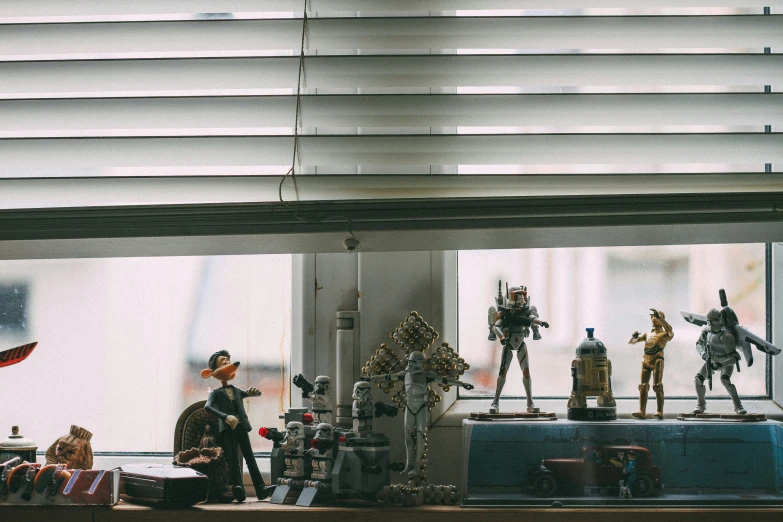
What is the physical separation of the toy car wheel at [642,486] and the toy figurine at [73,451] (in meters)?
0.75

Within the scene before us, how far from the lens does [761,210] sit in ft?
3.80

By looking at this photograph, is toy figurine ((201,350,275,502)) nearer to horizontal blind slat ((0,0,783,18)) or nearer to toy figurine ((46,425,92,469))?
toy figurine ((46,425,92,469))

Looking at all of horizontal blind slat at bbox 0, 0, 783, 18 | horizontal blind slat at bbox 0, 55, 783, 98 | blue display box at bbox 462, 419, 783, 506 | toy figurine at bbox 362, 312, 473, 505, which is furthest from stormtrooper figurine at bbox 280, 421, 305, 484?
horizontal blind slat at bbox 0, 0, 783, 18

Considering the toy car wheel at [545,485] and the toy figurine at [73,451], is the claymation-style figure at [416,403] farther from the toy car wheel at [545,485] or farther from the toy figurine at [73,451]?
the toy figurine at [73,451]

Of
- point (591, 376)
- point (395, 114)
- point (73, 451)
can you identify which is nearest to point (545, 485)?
point (591, 376)

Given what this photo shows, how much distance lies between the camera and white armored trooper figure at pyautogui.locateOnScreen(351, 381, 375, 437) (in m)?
1.16

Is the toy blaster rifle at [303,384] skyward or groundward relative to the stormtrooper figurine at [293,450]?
skyward

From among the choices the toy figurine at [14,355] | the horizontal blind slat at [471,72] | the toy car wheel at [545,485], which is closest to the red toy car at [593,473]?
the toy car wheel at [545,485]

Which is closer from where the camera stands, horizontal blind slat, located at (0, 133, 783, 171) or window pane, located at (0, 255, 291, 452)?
horizontal blind slat, located at (0, 133, 783, 171)

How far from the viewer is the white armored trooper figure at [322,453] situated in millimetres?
1124

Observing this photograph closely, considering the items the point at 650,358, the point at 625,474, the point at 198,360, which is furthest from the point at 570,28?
the point at 198,360

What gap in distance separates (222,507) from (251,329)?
0.32m

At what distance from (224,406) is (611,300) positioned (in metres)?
0.61

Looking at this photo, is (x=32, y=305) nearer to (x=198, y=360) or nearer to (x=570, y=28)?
(x=198, y=360)
